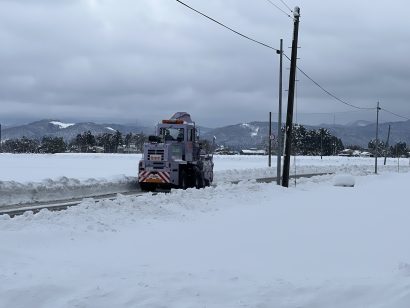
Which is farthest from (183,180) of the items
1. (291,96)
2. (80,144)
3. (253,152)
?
(80,144)

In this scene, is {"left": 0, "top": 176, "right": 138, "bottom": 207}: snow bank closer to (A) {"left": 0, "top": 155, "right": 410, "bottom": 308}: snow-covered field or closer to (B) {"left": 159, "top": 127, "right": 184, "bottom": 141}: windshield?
(B) {"left": 159, "top": 127, "right": 184, "bottom": 141}: windshield

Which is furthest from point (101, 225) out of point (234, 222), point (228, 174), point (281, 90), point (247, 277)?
point (228, 174)

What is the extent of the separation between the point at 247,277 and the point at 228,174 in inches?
1265

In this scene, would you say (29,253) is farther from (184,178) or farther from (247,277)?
(184,178)

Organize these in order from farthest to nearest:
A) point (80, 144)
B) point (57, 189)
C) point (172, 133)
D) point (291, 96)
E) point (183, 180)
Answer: point (80, 144) < point (291, 96) < point (183, 180) < point (172, 133) < point (57, 189)

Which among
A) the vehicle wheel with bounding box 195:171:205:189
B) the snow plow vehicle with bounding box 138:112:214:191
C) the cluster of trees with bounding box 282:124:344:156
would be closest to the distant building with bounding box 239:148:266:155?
the cluster of trees with bounding box 282:124:344:156

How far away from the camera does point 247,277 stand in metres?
7.48

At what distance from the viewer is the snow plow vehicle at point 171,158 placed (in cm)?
2417

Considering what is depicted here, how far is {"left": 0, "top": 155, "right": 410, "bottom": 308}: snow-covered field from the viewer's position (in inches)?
253

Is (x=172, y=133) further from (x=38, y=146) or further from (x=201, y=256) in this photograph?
(x=38, y=146)

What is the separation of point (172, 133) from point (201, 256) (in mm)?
15632

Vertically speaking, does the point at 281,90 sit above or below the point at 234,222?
above

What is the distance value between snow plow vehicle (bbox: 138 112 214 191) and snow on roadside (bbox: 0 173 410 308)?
7.30 metres

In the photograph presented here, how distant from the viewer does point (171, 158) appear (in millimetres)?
24312
